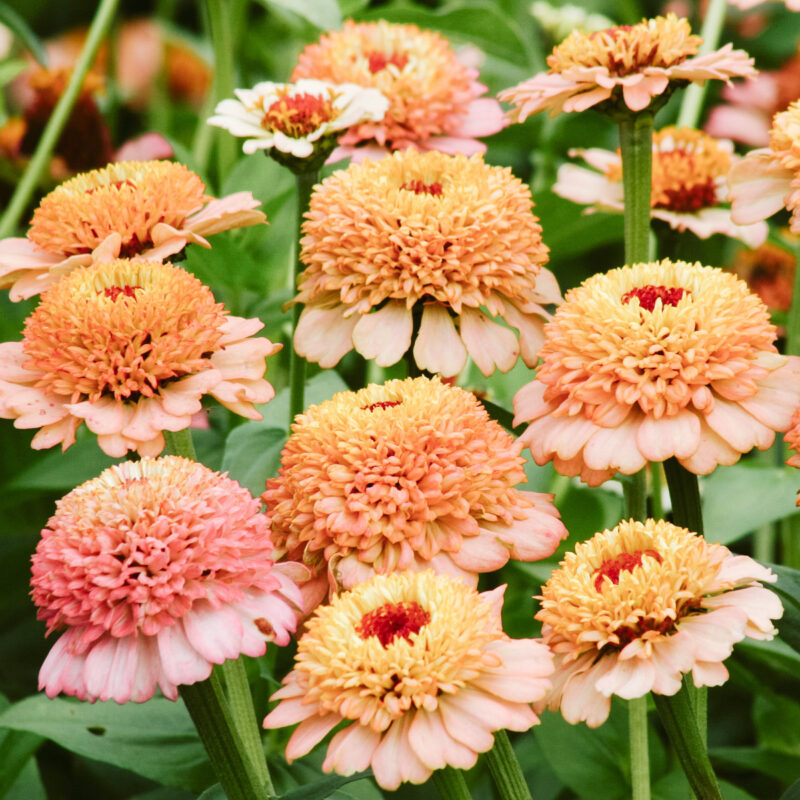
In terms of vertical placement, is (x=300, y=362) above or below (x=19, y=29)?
below

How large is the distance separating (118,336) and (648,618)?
0.83 ft

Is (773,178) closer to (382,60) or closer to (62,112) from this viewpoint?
(382,60)

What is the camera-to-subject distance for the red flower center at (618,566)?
0.42 m

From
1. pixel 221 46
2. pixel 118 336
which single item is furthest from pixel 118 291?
pixel 221 46

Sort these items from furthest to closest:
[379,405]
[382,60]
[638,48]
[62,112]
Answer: [62,112], [382,60], [638,48], [379,405]

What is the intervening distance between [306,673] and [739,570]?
17cm

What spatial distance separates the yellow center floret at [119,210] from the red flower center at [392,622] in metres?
0.26

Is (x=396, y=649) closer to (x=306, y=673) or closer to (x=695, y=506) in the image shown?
(x=306, y=673)

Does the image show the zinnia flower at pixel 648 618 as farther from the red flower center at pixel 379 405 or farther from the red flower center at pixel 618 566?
the red flower center at pixel 379 405

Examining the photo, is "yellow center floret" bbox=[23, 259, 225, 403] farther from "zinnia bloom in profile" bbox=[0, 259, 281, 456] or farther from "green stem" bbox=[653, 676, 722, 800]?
"green stem" bbox=[653, 676, 722, 800]

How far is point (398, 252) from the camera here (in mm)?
539

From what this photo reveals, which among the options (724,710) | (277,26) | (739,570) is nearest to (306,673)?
(739,570)

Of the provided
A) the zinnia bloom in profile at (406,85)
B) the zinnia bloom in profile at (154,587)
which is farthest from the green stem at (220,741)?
the zinnia bloom in profile at (406,85)

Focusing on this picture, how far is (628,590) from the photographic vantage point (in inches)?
16.0
